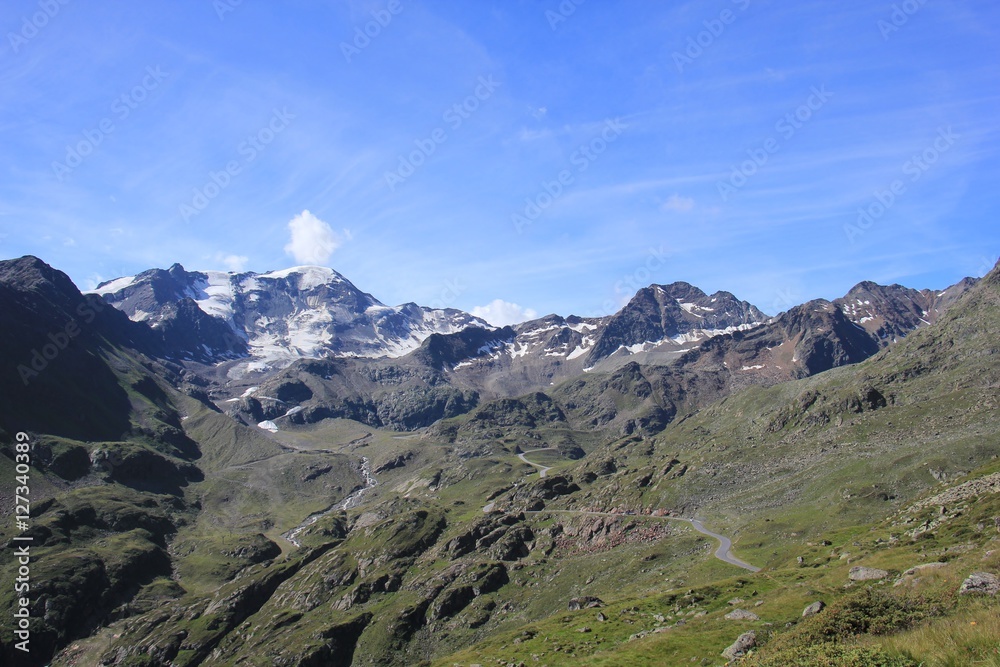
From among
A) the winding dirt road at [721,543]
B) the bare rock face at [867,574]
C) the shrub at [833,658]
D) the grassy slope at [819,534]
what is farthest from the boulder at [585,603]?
the shrub at [833,658]

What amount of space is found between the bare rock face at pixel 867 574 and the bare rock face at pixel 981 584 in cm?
2538

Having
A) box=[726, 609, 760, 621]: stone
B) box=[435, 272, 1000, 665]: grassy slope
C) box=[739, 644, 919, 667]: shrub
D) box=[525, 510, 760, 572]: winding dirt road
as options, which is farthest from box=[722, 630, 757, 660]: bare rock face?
box=[525, 510, 760, 572]: winding dirt road

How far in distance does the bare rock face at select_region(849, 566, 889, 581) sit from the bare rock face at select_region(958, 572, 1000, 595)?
25383 millimetres

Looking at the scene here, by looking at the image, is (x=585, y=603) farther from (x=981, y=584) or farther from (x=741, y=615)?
(x=981, y=584)

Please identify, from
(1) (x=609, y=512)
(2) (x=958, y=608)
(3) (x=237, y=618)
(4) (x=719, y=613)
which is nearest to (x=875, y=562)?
(4) (x=719, y=613)

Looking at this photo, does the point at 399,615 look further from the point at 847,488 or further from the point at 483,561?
the point at 847,488

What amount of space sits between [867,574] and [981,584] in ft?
96.0

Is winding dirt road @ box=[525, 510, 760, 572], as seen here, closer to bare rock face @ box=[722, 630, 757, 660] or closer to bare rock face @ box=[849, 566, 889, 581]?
bare rock face @ box=[849, 566, 889, 581]

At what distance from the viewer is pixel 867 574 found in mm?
57250

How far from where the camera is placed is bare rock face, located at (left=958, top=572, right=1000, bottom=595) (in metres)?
30.5

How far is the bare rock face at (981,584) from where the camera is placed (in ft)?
100

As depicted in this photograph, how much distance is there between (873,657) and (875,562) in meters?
59.3

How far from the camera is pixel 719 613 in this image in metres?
65.9

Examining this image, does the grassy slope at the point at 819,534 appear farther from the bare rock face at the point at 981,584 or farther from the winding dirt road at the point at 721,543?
the winding dirt road at the point at 721,543
